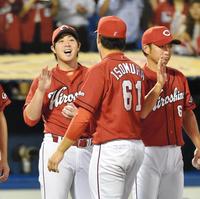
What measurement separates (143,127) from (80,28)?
9.53 feet

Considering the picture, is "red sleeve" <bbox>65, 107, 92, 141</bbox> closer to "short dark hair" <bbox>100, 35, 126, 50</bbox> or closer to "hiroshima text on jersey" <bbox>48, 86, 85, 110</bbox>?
"short dark hair" <bbox>100, 35, 126, 50</bbox>

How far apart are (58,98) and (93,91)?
702mm

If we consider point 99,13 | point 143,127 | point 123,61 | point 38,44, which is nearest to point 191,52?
point 99,13

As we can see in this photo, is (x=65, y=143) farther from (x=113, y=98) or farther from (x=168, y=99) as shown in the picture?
(x=168, y=99)

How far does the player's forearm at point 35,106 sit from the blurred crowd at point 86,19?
2.82 meters

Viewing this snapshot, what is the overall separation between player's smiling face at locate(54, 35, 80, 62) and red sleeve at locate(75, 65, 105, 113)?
0.68 metres

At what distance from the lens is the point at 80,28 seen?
7.27m

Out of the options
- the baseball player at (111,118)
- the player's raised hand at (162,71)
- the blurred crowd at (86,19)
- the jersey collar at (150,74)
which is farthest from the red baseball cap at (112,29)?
the blurred crowd at (86,19)

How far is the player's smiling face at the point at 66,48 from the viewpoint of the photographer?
180 inches

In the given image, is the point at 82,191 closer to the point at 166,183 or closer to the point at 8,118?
the point at 166,183

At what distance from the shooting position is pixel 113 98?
395 cm

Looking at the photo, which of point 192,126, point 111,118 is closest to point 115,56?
point 111,118

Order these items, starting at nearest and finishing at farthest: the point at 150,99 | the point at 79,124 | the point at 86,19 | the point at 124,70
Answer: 1. the point at 79,124
2. the point at 124,70
3. the point at 150,99
4. the point at 86,19

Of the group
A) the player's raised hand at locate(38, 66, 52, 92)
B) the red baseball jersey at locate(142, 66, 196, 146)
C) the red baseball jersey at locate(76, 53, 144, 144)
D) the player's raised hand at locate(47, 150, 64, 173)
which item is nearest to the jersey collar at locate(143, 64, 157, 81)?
the red baseball jersey at locate(142, 66, 196, 146)
